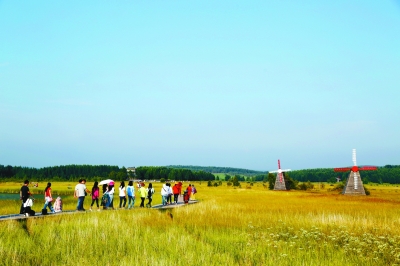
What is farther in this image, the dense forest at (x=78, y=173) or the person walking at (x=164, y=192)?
the dense forest at (x=78, y=173)

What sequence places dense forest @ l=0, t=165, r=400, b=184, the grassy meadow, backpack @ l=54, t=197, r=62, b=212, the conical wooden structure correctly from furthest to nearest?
dense forest @ l=0, t=165, r=400, b=184 → the conical wooden structure → backpack @ l=54, t=197, r=62, b=212 → the grassy meadow

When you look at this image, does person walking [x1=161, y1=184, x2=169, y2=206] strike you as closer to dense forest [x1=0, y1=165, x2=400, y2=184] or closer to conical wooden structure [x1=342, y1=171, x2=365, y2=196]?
conical wooden structure [x1=342, y1=171, x2=365, y2=196]

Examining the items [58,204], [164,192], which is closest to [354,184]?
[164,192]

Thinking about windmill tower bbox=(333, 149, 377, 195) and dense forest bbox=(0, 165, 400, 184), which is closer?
windmill tower bbox=(333, 149, 377, 195)

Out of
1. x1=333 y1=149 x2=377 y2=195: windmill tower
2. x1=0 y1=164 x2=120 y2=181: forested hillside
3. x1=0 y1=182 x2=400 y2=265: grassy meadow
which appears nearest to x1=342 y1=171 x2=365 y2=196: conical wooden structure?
x1=333 y1=149 x2=377 y2=195: windmill tower

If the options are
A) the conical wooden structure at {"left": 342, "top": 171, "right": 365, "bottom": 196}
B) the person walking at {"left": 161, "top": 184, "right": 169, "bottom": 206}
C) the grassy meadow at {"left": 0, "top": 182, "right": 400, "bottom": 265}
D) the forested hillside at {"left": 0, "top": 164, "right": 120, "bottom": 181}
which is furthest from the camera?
the forested hillside at {"left": 0, "top": 164, "right": 120, "bottom": 181}

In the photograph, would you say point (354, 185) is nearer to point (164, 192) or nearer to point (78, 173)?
point (164, 192)

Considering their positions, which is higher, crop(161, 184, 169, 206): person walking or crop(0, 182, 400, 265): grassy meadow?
crop(161, 184, 169, 206): person walking

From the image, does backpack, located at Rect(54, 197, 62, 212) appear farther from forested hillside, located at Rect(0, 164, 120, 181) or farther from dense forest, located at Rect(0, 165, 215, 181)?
forested hillside, located at Rect(0, 164, 120, 181)

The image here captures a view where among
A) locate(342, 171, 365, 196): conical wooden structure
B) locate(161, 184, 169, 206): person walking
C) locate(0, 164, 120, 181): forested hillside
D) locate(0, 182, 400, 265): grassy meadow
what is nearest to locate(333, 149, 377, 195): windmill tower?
locate(342, 171, 365, 196): conical wooden structure

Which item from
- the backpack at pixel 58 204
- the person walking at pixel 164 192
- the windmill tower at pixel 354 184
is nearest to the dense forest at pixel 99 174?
the windmill tower at pixel 354 184

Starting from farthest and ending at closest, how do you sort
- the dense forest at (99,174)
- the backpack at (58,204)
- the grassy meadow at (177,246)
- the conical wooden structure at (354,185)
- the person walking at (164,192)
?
the dense forest at (99,174) → the conical wooden structure at (354,185) → the person walking at (164,192) → the backpack at (58,204) → the grassy meadow at (177,246)

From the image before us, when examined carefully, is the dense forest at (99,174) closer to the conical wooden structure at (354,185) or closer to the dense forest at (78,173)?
the dense forest at (78,173)

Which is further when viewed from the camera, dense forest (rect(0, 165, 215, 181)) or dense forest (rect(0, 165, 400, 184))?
dense forest (rect(0, 165, 400, 184))
